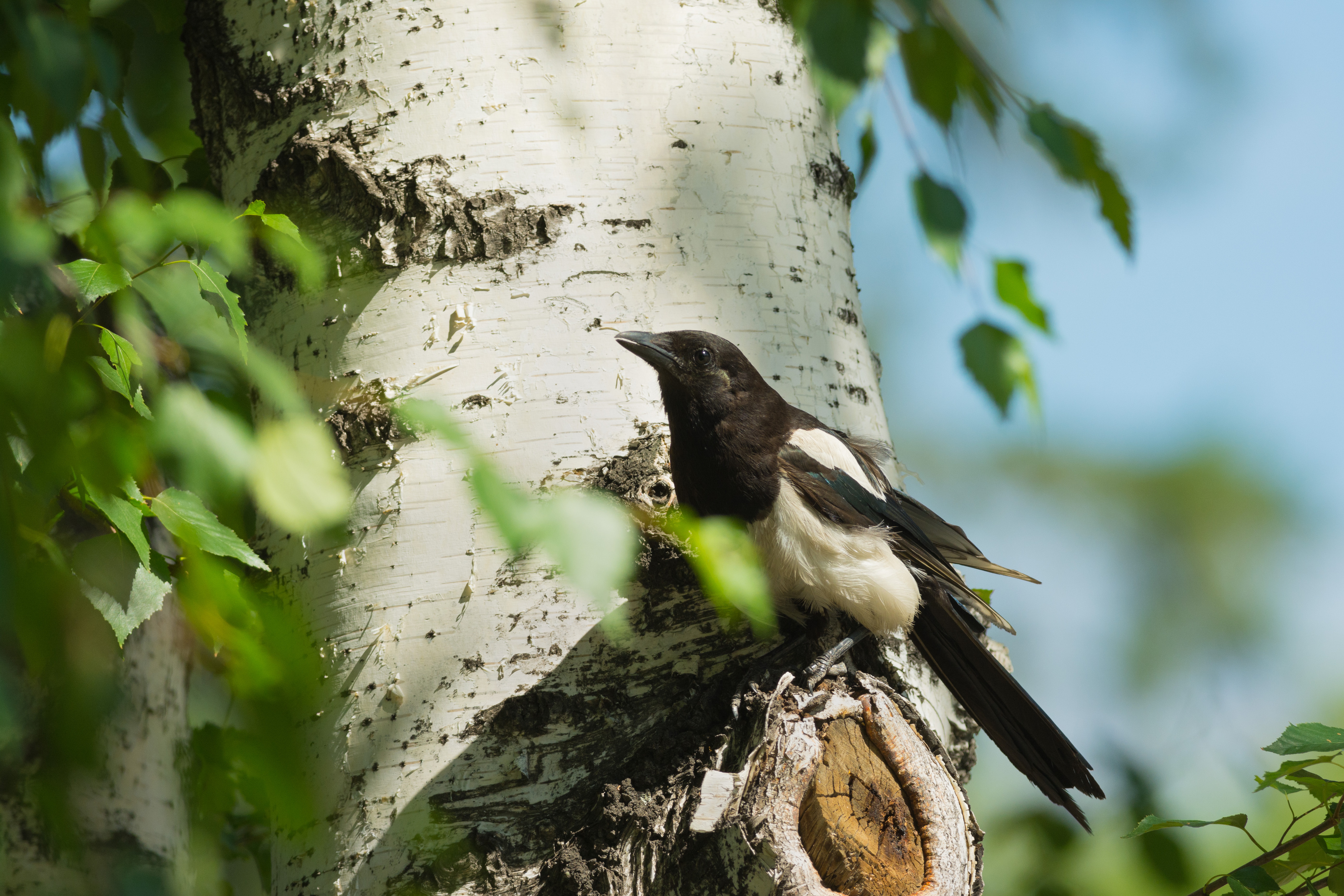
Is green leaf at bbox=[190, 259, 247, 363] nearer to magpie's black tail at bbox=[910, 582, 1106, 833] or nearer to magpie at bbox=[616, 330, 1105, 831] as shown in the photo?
magpie at bbox=[616, 330, 1105, 831]

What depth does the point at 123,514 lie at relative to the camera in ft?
3.97

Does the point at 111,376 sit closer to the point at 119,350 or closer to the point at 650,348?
the point at 119,350

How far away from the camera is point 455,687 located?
1.66 meters

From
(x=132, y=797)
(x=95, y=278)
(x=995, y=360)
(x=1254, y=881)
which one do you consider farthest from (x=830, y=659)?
(x=132, y=797)

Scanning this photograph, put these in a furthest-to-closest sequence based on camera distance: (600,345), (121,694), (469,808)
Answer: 1. (121,694)
2. (600,345)
3. (469,808)

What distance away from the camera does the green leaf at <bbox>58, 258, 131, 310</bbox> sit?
3.68 ft

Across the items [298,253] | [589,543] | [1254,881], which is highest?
[589,543]

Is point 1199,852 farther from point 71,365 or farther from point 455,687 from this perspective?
point 71,365

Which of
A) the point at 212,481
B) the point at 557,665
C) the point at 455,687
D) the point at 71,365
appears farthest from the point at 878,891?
the point at 71,365

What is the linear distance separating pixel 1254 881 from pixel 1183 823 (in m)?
0.14

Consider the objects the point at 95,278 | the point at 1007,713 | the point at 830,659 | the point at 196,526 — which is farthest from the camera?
the point at 1007,713

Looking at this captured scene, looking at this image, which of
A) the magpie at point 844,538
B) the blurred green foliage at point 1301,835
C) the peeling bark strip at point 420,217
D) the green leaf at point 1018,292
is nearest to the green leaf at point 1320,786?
the blurred green foliage at point 1301,835

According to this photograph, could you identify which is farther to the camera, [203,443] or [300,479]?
[203,443]

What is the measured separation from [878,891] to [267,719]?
901 mm
